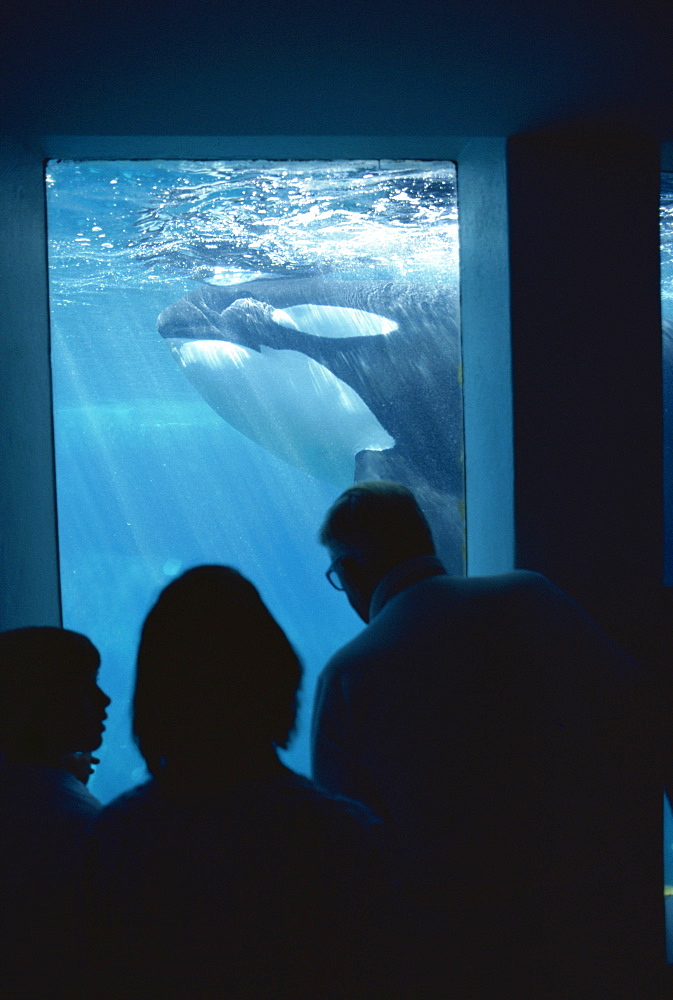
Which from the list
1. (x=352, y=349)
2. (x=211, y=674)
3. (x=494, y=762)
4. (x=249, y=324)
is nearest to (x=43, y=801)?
(x=211, y=674)

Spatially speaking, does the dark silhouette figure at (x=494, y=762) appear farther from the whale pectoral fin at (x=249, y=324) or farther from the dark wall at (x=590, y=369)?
the whale pectoral fin at (x=249, y=324)

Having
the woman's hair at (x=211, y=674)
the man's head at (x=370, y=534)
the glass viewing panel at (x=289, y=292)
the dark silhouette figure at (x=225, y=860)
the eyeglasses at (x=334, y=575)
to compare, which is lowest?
the dark silhouette figure at (x=225, y=860)

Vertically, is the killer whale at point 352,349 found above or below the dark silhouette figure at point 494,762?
above

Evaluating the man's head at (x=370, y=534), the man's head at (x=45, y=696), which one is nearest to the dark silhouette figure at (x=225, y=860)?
the man's head at (x=45, y=696)

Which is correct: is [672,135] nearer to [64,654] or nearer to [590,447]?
[590,447]

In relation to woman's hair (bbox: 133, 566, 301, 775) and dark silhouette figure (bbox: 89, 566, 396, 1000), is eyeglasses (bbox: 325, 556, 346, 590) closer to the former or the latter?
woman's hair (bbox: 133, 566, 301, 775)

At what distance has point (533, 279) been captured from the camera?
275 centimetres

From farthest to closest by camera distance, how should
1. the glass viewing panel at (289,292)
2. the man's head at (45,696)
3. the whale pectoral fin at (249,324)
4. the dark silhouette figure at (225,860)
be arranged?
the whale pectoral fin at (249,324), the glass viewing panel at (289,292), the man's head at (45,696), the dark silhouette figure at (225,860)

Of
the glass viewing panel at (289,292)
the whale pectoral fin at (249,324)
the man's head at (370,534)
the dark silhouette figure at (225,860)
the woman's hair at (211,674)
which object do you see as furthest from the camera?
the whale pectoral fin at (249,324)

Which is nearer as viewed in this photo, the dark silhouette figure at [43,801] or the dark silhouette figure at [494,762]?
the dark silhouette figure at [43,801]

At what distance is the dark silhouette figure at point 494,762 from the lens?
1.64 m

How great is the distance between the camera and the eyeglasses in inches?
83.7

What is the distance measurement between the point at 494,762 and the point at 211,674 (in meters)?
0.74

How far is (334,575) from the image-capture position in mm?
2221
